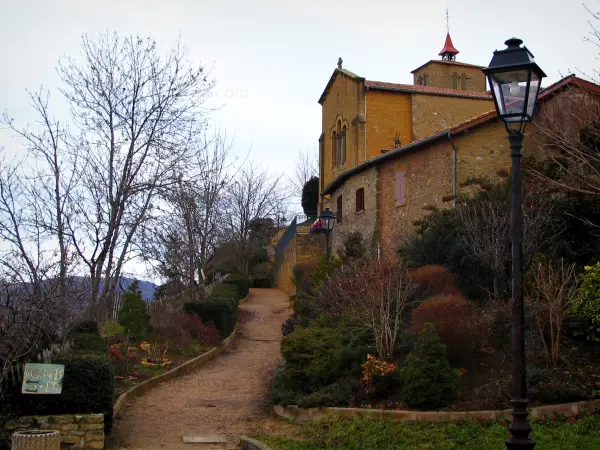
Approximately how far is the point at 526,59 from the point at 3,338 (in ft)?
25.2

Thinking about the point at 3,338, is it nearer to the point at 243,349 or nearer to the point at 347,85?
the point at 243,349

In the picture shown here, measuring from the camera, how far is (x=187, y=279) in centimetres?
2533

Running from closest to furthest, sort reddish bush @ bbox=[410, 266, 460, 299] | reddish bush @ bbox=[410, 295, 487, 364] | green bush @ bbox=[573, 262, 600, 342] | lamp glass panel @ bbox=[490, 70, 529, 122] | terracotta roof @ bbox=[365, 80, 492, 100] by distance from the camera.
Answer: lamp glass panel @ bbox=[490, 70, 529, 122]
green bush @ bbox=[573, 262, 600, 342]
reddish bush @ bbox=[410, 295, 487, 364]
reddish bush @ bbox=[410, 266, 460, 299]
terracotta roof @ bbox=[365, 80, 492, 100]

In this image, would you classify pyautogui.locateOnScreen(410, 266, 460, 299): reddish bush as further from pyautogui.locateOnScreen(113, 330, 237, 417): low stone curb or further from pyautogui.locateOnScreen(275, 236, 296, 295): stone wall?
pyautogui.locateOnScreen(275, 236, 296, 295): stone wall

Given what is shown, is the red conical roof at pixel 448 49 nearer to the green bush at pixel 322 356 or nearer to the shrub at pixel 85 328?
the green bush at pixel 322 356

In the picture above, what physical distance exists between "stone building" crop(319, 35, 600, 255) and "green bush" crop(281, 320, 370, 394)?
891 cm

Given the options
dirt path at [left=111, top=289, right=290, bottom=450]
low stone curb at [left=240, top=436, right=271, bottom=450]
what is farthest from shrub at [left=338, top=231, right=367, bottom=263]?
low stone curb at [left=240, top=436, right=271, bottom=450]

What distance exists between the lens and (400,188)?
25688mm

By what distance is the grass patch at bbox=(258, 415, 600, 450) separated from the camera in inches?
320

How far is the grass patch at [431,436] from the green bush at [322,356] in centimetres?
184

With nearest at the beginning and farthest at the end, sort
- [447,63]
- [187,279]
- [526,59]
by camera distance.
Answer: [526,59]
[187,279]
[447,63]

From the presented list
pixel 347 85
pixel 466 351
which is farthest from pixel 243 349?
pixel 347 85

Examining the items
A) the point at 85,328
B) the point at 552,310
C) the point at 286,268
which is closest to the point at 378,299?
the point at 552,310

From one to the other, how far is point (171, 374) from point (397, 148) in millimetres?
14022
